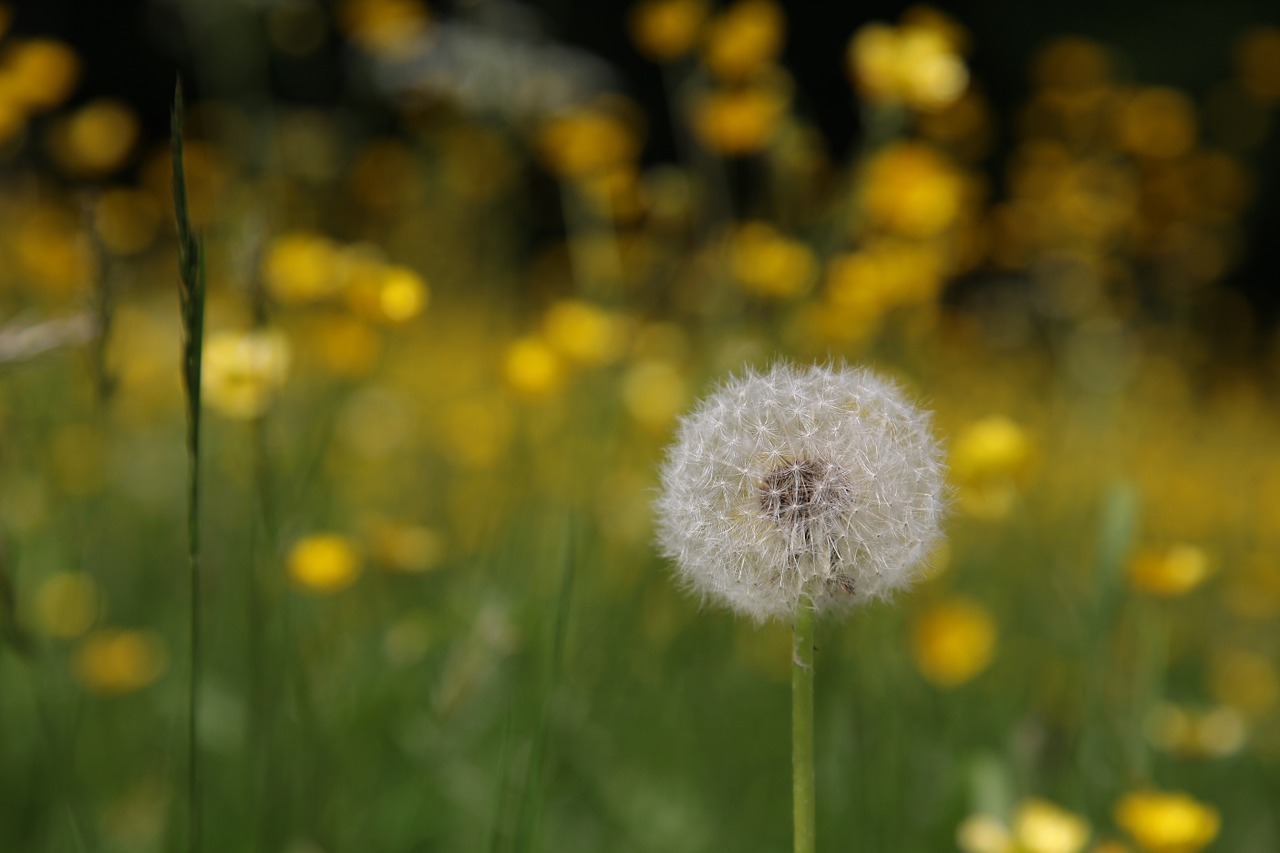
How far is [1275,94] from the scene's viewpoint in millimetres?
3107

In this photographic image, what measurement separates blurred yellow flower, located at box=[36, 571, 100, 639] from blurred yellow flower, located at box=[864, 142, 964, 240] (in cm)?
120

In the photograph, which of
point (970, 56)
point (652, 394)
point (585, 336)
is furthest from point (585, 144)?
point (970, 56)

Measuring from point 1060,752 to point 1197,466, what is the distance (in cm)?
360

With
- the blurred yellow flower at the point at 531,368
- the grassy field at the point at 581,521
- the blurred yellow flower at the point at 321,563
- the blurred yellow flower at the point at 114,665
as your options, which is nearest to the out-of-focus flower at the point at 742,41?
the grassy field at the point at 581,521

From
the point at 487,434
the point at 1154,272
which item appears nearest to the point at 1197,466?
the point at 1154,272

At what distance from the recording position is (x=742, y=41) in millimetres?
1841

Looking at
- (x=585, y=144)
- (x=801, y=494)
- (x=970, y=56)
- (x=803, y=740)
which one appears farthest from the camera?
(x=970, y=56)

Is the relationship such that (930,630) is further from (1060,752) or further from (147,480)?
(147,480)

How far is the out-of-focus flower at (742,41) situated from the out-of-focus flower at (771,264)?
0.93ft

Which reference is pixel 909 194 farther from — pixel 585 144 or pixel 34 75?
pixel 34 75

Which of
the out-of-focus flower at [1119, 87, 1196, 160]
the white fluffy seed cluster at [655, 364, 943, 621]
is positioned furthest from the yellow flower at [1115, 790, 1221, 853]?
the out-of-focus flower at [1119, 87, 1196, 160]

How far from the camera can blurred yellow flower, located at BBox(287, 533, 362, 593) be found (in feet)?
3.92

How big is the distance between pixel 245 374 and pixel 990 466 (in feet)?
2.55

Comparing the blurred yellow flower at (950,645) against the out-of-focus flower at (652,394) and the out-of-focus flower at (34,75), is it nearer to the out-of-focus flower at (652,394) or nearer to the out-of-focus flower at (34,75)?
the out-of-focus flower at (652,394)
